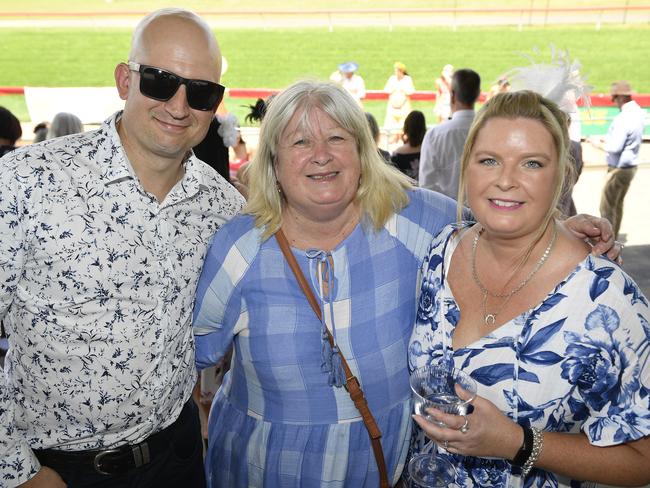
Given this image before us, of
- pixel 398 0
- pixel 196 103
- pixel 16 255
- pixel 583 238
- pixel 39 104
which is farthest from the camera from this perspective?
pixel 398 0

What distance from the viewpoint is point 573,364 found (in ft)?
6.06

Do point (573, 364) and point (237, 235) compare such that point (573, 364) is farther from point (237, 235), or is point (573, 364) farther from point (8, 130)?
point (8, 130)

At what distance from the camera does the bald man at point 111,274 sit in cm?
199

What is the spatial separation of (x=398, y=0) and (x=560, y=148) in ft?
158

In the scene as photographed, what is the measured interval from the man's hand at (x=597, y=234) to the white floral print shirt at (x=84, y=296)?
134cm

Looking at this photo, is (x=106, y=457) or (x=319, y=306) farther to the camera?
(x=319, y=306)

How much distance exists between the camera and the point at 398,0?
46.5 m

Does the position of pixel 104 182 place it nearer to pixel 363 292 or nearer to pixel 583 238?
pixel 363 292

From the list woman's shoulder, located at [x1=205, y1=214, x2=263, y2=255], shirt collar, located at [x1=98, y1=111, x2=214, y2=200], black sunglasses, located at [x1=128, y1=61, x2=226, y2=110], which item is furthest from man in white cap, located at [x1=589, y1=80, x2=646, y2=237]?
black sunglasses, located at [x1=128, y1=61, x2=226, y2=110]

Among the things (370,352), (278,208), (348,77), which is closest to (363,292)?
(370,352)

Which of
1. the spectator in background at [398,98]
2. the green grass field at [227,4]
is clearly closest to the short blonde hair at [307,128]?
the spectator in background at [398,98]

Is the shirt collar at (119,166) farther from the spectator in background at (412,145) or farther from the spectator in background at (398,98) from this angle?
the spectator in background at (398,98)

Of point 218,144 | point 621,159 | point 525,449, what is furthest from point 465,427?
point 621,159

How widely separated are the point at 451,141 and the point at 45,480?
4942 mm
